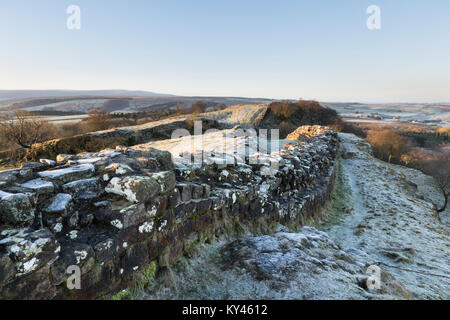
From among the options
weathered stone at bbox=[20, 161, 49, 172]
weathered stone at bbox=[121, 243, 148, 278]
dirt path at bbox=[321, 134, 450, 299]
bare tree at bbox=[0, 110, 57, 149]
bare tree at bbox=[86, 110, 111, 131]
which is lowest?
dirt path at bbox=[321, 134, 450, 299]

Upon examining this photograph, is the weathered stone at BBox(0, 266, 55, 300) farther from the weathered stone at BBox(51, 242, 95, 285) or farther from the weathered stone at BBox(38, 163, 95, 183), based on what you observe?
the weathered stone at BBox(38, 163, 95, 183)

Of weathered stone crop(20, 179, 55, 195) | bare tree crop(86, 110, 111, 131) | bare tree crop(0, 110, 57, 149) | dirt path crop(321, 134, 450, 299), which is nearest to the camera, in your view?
weathered stone crop(20, 179, 55, 195)

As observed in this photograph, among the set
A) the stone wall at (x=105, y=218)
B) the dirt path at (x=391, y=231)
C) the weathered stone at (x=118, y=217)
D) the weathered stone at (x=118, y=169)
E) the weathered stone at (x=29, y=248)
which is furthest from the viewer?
the dirt path at (x=391, y=231)

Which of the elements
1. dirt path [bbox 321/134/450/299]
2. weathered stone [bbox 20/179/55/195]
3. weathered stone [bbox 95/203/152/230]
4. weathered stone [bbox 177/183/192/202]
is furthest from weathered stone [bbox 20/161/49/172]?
dirt path [bbox 321/134/450/299]

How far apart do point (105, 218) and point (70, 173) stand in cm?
87

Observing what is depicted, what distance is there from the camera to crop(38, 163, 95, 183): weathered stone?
9.55ft

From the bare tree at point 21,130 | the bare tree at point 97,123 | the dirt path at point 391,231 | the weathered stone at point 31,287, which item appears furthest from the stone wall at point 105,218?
the bare tree at point 97,123

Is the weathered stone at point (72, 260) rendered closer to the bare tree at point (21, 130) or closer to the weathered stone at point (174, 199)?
the weathered stone at point (174, 199)

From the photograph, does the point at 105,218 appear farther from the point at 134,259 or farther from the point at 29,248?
the point at 29,248

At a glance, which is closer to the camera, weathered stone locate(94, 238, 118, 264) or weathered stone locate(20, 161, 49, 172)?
weathered stone locate(94, 238, 118, 264)

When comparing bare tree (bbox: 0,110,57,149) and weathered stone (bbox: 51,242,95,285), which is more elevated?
bare tree (bbox: 0,110,57,149)

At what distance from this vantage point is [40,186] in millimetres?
2562

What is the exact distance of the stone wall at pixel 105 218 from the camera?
203 centimetres

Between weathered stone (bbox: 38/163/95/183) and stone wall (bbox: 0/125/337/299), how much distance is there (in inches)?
0.5
